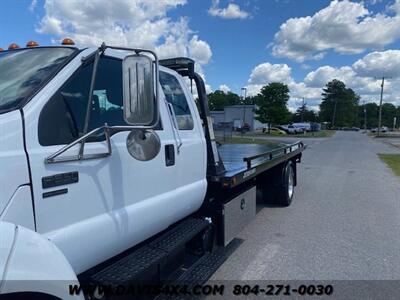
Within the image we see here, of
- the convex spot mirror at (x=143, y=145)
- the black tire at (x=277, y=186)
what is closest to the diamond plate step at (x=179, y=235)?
the convex spot mirror at (x=143, y=145)

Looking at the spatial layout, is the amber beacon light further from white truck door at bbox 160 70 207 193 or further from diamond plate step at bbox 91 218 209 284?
diamond plate step at bbox 91 218 209 284

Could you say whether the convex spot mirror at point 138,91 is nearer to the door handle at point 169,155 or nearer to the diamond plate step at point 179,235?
the door handle at point 169,155

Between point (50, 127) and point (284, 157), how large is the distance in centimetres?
584

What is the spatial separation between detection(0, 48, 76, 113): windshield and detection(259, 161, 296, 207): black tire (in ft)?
18.4

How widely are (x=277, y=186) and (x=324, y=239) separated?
2.06 meters

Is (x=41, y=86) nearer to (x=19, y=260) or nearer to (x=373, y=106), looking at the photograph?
(x=19, y=260)

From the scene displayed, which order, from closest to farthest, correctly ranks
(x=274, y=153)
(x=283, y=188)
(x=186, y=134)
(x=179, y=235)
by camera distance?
(x=179, y=235)
(x=186, y=134)
(x=274, y=153)
(x=283, y=188)

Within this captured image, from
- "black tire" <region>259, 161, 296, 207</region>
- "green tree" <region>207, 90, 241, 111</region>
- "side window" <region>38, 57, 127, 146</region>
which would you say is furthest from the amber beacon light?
"green tree" <region>207, 90, 241, 111</region>

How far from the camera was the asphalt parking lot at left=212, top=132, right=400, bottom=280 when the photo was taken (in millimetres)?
4512

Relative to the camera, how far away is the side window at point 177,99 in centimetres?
362

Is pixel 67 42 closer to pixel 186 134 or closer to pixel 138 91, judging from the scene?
pixel 138 91

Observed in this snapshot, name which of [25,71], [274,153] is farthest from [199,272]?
[274,153]

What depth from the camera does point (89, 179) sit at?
7.84 ft

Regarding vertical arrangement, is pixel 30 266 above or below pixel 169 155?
below
